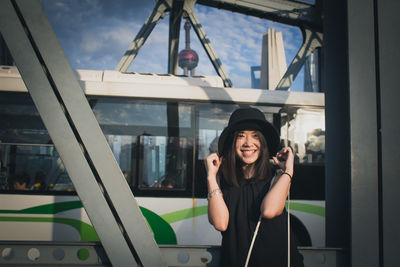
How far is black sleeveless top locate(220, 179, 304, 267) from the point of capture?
1.34 m

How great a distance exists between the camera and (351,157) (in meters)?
1.29

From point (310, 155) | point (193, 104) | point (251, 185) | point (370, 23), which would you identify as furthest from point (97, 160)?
point (310, 155)

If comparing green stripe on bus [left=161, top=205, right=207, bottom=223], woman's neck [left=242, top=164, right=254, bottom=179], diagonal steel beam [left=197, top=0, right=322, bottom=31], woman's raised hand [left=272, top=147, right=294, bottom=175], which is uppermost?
diagonal steel beam [left=197, top=0, right=322, bottom=31]

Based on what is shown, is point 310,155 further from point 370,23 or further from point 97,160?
point 97,160

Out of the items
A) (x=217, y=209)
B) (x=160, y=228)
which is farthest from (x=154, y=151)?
(x=217, y=209)

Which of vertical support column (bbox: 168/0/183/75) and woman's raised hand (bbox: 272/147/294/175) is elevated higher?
vertical support column (bbox: 168/0/183/75)

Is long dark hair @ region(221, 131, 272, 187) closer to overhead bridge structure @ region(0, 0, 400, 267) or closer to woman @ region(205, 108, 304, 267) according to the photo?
woman @ region(205, 108, 304, 267)

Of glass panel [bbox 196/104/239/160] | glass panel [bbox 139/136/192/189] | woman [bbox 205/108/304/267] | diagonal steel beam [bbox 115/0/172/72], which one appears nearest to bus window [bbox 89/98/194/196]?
glass panel [bbox 139/136/192/189]

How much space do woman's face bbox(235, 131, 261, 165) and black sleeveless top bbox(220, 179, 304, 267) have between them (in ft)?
0.54

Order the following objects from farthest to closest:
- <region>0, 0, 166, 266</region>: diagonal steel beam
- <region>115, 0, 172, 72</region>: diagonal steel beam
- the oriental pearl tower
Result: the oriental pearl tower, <region>115, 0, 172, 72</region>: diagonal steel beam, <region>0, 0, 166, 266</region>: diagonal steel beam

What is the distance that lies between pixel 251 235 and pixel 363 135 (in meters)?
0.76

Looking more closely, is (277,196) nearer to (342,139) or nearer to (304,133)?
(342,139)

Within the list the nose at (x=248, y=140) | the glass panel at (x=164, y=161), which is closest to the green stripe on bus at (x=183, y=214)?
the glass panel at (x=164, y=161)

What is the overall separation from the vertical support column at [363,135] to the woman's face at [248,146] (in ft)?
1.65
